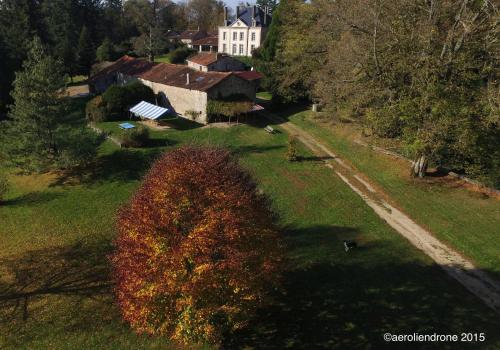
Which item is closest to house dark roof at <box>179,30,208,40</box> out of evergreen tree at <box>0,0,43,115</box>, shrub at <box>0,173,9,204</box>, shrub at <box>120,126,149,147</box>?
evergreen tree at <box>0,0,43,115</box>

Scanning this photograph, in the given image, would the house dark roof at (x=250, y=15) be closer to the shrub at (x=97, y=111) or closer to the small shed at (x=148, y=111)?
the small shed at (x=148, y=111)

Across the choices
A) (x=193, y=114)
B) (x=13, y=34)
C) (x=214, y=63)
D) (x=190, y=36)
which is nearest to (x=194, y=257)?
(x=193, y=114)

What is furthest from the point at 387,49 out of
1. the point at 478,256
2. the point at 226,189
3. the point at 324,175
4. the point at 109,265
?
the point at 109,265

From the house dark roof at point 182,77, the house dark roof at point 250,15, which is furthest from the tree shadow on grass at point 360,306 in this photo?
the house dark roof at point 250,15

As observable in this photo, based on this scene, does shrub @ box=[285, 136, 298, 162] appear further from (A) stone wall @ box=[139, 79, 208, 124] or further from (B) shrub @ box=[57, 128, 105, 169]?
(B) shrub @ box=[57, 128, 105, 169]

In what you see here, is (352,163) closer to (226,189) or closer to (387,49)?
(387,49)

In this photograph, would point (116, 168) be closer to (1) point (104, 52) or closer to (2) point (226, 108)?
(2) point (226, 108)

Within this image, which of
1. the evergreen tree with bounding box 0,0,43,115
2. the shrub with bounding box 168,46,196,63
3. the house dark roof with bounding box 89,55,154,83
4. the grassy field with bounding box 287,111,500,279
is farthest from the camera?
the shrub with bounding box 168,46,196,63
